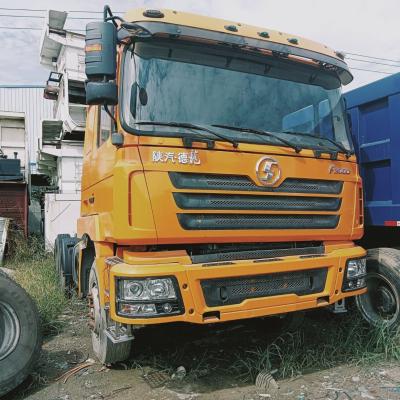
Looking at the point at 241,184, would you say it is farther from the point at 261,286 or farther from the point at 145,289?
the point at 145,289

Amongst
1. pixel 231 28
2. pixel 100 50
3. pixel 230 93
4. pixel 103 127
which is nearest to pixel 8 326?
pixel 103 127

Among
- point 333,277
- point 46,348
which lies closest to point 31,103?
point 46,348

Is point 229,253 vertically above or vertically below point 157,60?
below

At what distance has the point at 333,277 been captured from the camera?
3367 mm

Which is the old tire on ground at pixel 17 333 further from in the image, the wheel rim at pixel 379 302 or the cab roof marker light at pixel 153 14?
the wheel rim at pixel 379 302

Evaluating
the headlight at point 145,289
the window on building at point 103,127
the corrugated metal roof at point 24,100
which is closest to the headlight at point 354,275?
the headlight at point 145,289

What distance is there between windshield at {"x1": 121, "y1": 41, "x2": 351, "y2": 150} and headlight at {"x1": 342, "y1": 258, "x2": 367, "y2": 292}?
94 centimetres

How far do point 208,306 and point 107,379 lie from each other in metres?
1.21

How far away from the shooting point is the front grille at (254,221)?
301 cm

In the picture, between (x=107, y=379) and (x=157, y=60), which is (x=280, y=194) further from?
(x=107, y=379)

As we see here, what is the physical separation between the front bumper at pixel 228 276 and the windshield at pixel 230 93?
34.7 inches

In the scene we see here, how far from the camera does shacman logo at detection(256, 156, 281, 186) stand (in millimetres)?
3197

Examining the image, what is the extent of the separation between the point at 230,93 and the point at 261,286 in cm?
143

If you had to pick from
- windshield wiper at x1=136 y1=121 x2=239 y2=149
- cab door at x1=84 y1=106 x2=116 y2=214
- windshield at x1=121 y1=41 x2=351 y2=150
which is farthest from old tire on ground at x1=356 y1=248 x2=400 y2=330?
cab door at x1=84 y1=106 x2=116 y2=214
